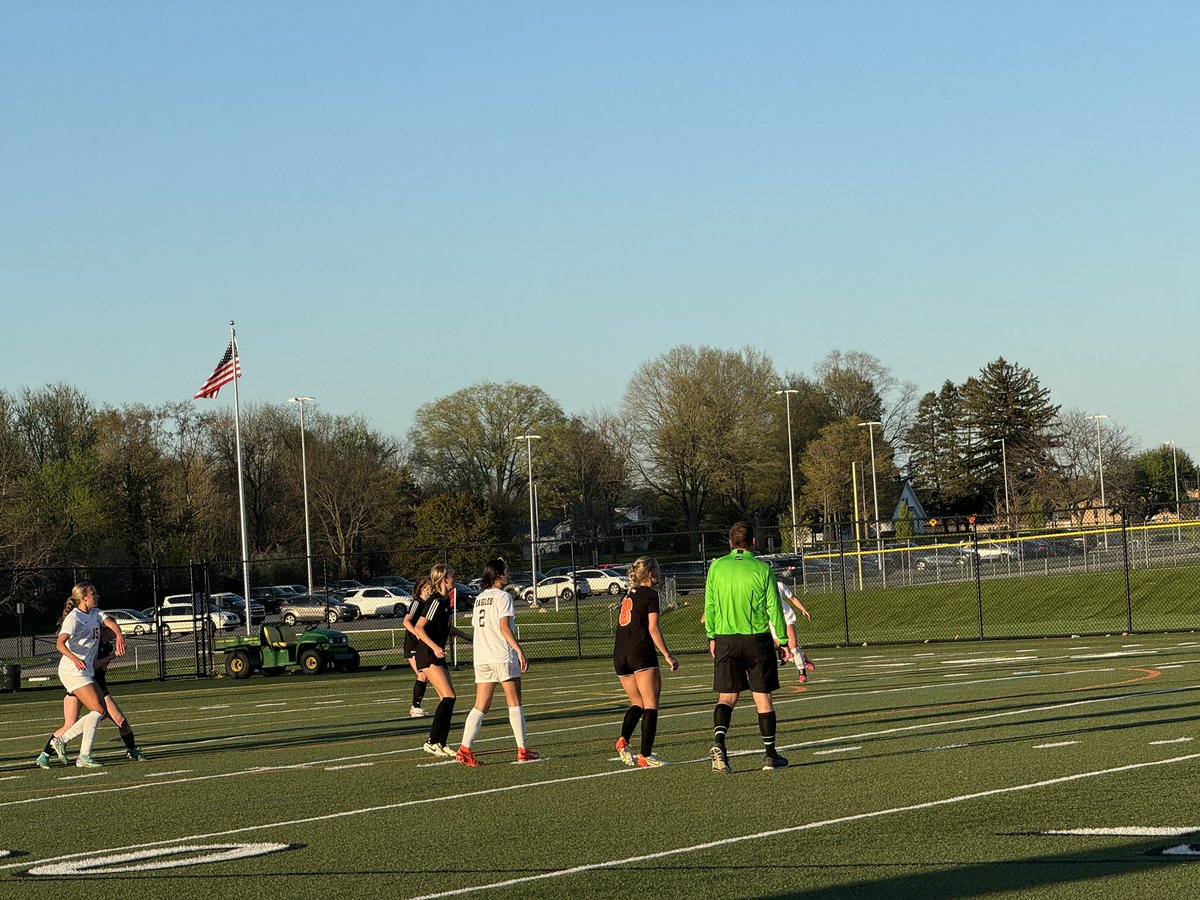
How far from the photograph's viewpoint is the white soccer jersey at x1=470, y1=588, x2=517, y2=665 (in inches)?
502

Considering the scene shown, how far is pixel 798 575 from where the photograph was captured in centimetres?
5359

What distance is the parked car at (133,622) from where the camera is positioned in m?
57.5

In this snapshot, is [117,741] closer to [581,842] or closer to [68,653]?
[68,653]

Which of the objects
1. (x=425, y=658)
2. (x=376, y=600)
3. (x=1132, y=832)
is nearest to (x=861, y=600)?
(x=376, y=600)

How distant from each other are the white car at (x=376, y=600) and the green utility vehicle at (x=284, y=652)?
95.0 feet

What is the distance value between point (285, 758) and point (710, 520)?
7767cm

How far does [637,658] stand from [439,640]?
2787mm

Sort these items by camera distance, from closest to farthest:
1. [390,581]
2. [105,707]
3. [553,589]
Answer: [105,707]
[553,589]
[390,581]

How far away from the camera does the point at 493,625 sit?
41.9ft

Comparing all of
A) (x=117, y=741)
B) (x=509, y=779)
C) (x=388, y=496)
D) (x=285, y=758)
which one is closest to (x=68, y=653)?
(x=285, y=758)

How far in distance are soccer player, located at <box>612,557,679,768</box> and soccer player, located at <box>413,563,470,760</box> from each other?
80.2 inches

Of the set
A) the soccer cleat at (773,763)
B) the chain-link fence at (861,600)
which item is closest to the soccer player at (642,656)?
the soccer cleat at (773,763)

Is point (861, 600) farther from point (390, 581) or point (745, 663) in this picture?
point (745, 663)

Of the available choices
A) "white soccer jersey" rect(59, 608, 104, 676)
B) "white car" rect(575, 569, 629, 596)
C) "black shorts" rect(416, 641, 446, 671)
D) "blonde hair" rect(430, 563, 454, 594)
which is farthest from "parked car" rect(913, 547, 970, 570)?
"white soccer jersey" rect(59, 608, 104, 676)
